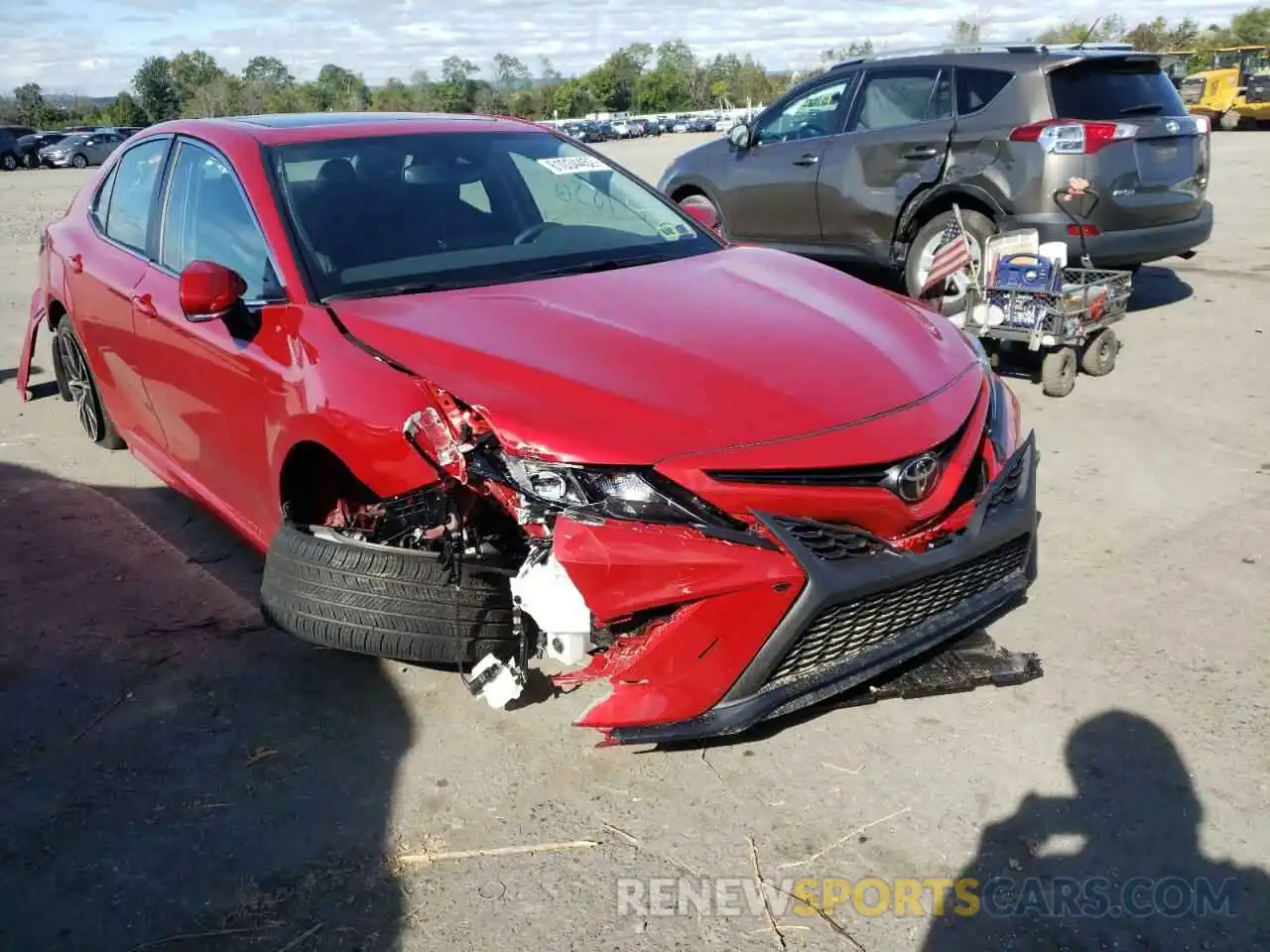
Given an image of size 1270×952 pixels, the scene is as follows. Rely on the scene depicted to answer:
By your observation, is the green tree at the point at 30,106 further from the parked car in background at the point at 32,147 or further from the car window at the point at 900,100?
the car window at the point at 900,100

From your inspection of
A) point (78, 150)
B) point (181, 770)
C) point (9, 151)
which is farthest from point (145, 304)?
point (9, 151)

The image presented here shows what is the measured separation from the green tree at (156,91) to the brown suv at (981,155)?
7968 centimetres

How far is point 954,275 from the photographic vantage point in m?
6.49

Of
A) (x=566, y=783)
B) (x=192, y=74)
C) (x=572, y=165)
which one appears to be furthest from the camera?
(x=192, y=74)

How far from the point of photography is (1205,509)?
14.7 ft

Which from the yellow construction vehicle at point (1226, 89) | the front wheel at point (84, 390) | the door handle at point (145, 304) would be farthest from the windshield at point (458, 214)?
the yellow construction vehicle at point (1226, 89)

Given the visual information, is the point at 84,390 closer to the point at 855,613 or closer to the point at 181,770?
the point at 181,770

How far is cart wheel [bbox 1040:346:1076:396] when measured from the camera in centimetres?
605

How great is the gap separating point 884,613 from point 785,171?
6.32 meters

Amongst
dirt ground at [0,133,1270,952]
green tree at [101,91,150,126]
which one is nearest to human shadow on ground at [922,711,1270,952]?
dirt ground at [0,133,1270,952]

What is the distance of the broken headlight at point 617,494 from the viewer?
8.61ft

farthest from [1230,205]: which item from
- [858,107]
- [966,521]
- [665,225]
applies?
[966,521]

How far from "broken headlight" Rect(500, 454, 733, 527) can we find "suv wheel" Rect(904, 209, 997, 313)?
4.75m

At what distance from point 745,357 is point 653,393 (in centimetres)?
36
